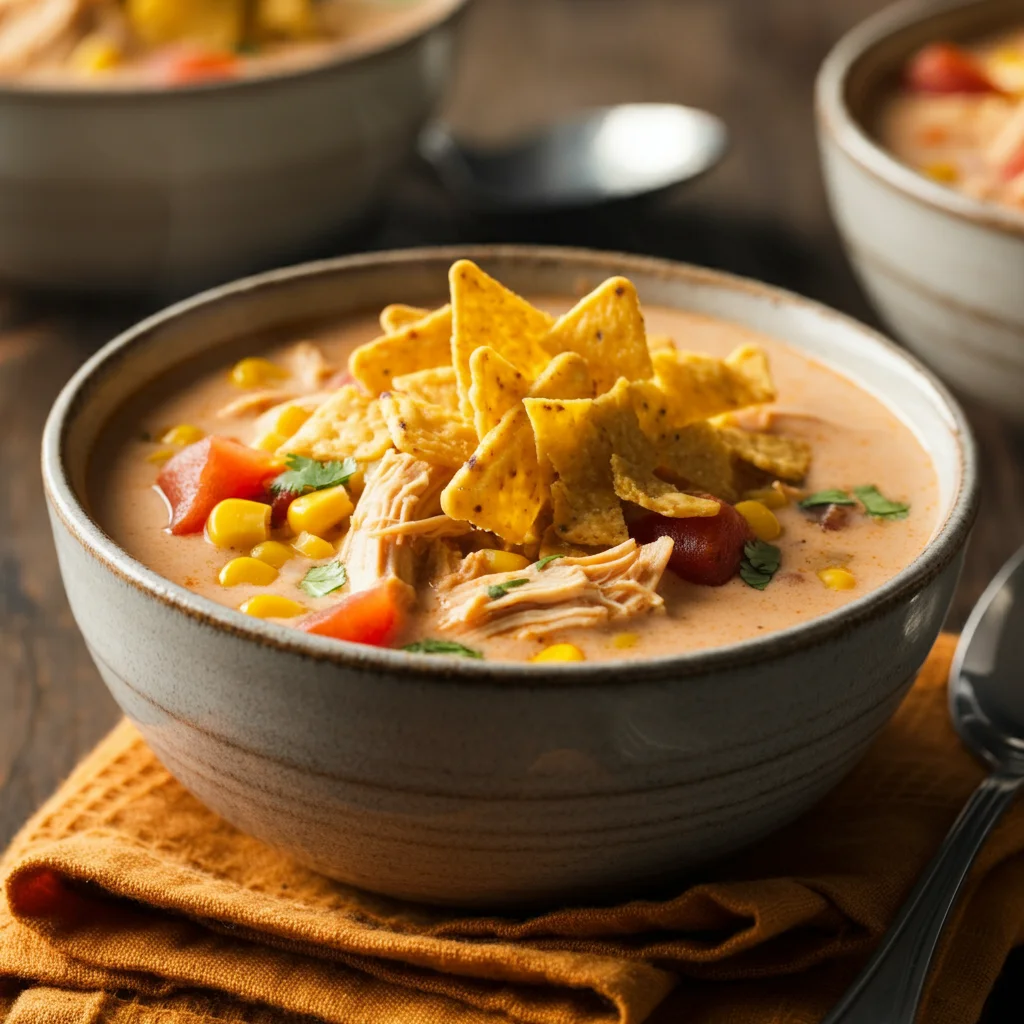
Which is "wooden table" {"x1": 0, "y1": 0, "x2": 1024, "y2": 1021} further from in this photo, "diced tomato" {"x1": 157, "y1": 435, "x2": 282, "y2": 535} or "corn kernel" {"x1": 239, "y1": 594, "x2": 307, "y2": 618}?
"corn kernel" {"x1": 239, "y1": 594, "x2": 307, "y2": 618}

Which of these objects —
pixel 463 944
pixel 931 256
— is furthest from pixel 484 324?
pixel 931 256

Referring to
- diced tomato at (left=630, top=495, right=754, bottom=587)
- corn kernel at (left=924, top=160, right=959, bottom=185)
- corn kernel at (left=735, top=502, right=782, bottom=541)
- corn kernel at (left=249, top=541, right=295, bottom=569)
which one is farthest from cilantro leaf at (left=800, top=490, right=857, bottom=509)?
corn kernel at (left=924, top=160, right=959, bottom=185)

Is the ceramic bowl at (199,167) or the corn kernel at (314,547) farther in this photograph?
the ceramic bowl at (199,167)

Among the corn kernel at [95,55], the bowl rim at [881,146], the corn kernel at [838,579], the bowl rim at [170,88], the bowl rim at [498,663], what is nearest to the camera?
the bowl rim at [498,663]

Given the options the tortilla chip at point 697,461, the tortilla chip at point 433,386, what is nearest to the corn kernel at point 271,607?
the tortilla chip at point 433,386

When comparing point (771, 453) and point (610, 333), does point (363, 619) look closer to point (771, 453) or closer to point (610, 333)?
point (610, 333)

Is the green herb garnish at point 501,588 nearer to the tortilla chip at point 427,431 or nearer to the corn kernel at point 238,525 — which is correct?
the tortilla chip at point 427,431
